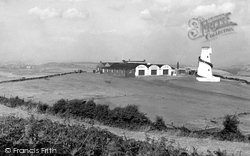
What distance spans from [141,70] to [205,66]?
16.8 meters

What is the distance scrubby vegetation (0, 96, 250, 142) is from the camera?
1485 centimetres

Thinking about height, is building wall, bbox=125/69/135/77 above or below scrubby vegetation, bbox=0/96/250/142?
above

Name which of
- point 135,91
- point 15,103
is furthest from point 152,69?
point 15,103

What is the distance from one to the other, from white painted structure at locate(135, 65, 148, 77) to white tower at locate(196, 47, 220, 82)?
14963mm

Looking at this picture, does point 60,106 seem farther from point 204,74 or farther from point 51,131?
point 204,74

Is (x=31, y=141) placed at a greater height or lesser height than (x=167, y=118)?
greater

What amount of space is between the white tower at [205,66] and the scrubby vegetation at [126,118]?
48898mm

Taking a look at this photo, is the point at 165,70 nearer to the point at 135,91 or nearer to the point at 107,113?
the point at 135,91

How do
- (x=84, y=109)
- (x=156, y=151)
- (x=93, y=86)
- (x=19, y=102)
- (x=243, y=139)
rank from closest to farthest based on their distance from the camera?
(x=156, y=151), (x=243, y=139), (x=84, y=109), (x=19, y=102), (x=93, y=86)

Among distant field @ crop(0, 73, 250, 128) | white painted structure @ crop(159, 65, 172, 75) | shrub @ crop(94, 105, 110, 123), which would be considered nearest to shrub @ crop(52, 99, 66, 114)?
shrub @ crop(94, 105, 110, 123)

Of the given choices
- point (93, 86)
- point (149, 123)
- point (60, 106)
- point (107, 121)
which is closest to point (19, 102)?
point (60, 106)

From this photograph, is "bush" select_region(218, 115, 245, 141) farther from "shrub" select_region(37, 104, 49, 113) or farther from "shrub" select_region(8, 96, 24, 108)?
"shrub" select_region(8, 96, 24, 108)

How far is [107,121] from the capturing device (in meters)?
17.7

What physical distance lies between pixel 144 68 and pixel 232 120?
59997 mm
